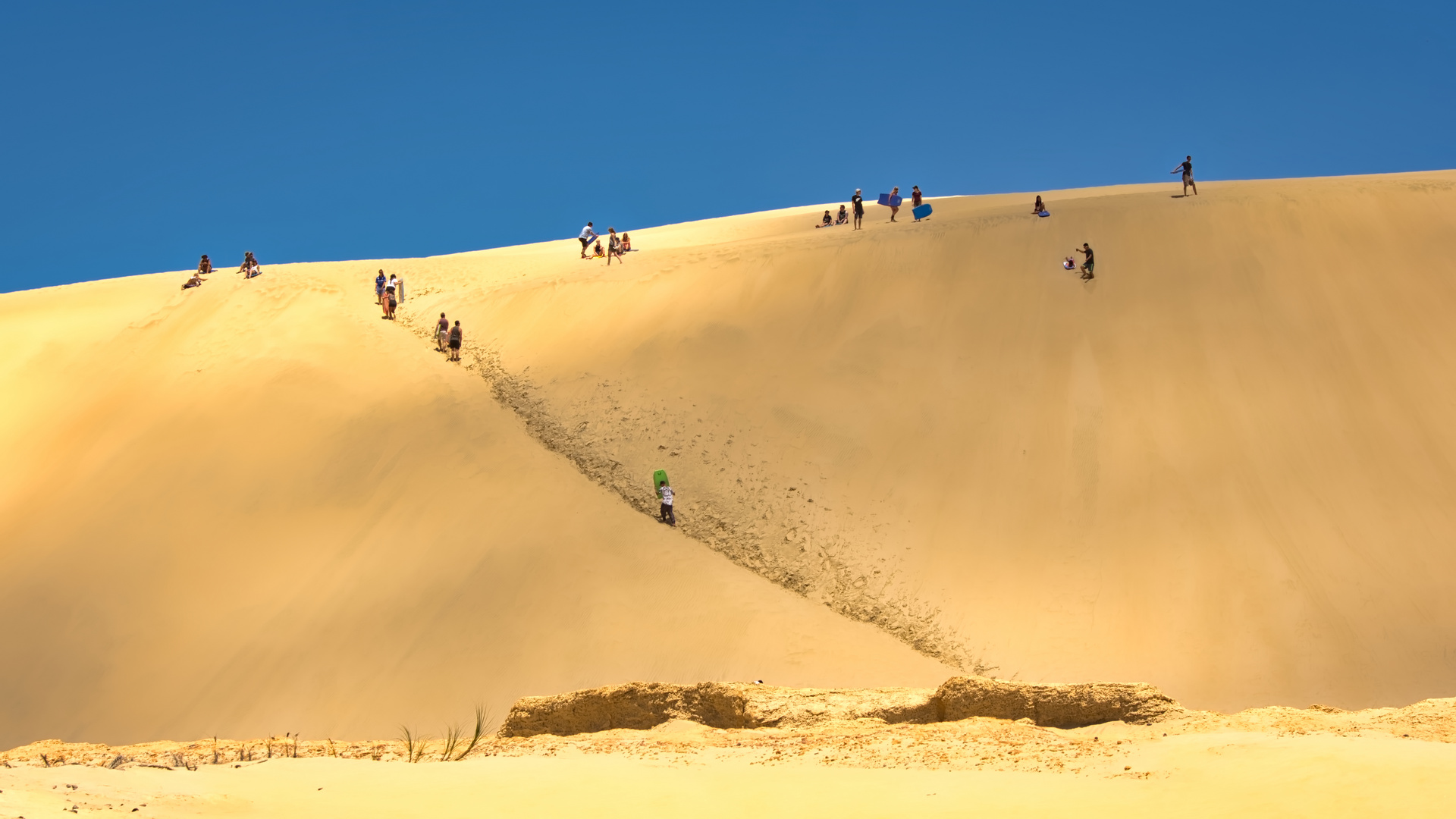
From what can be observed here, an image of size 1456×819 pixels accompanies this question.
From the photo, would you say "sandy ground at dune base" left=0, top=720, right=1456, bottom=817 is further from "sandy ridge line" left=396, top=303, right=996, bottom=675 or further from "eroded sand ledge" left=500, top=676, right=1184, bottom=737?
"sandy ridge line" left=396, top=303, right=996, bottom=675

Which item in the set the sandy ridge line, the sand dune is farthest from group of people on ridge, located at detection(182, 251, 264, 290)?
the sandy ridge line

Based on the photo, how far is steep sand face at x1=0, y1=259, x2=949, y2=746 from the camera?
15883 mm

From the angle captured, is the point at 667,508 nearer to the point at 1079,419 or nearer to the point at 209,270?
the point at 1079,419

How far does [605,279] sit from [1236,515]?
46.3 feet

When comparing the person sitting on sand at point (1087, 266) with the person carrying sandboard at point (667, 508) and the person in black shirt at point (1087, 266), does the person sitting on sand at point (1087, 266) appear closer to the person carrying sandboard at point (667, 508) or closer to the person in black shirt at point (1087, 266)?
the person in black shirt at point (1087, 266)

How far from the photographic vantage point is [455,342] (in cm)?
2367

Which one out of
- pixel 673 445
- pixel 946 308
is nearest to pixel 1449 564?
pixel 946 308

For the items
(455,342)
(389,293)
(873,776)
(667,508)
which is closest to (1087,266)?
(667,508)

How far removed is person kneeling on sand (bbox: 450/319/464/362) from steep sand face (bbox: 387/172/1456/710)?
81 cm

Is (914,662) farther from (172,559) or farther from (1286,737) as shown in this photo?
(172,559)

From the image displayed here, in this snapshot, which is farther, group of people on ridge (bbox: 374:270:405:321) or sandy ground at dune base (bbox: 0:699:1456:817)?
group of people on ridge (bbox: 374:270:405:321)

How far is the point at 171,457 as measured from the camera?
2094 centimetres

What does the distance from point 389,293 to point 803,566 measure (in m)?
13.6

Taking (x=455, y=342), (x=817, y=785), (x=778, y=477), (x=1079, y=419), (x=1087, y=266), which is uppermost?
(x=1087, y=266)
